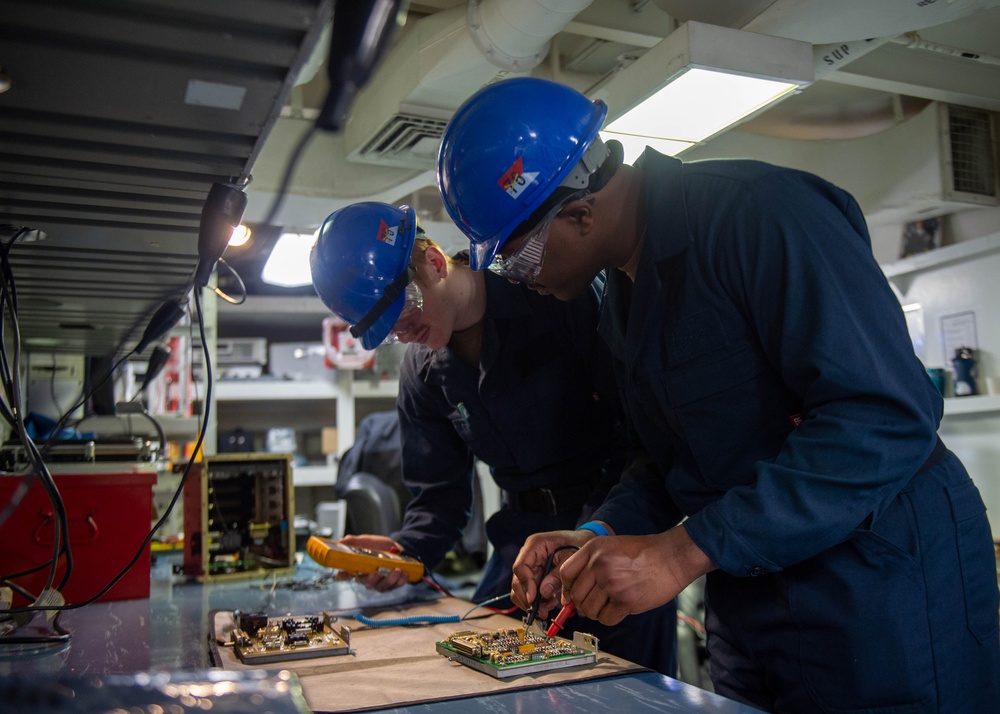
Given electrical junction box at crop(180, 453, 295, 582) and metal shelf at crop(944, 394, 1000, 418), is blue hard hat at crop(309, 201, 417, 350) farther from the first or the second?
metal shelf at crop(944, 394, 1000, 418)

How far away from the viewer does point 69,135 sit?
0.91 m

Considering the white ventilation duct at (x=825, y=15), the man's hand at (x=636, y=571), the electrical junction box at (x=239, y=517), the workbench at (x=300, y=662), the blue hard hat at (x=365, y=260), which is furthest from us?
the electrical junction box at (x=239, y=517)

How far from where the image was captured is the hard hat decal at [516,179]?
1.10 m

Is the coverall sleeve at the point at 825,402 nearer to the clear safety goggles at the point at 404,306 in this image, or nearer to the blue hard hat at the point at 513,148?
the blue hard hat at the point at 513,148

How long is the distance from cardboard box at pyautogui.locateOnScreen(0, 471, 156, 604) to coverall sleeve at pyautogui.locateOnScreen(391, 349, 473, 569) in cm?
64

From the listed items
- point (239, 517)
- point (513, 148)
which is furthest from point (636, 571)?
point (239, 517)

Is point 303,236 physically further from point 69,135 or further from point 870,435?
point 870,435

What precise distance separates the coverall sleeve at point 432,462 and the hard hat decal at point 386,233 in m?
0.46

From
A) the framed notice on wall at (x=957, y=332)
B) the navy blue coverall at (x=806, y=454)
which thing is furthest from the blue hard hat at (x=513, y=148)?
→ the framed notice on wall at (x=957, y=332)

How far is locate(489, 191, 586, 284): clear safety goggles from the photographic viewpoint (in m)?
1.14

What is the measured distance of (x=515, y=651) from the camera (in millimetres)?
1039

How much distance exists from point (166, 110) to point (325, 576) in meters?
1.57

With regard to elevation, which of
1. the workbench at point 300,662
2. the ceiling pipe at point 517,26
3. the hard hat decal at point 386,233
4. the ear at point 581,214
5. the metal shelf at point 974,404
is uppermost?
the ceiling pipe at point 517,26

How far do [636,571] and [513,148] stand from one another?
61 centimetres
